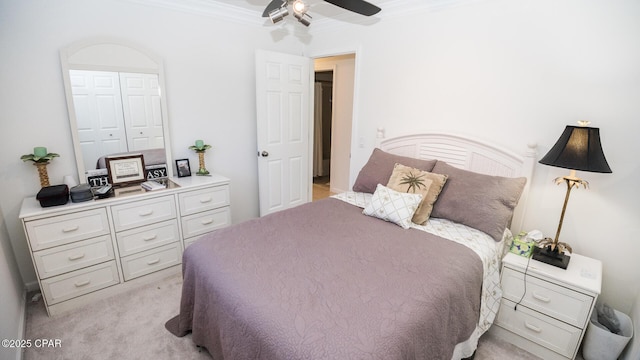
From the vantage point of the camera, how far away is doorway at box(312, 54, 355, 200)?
4.43 m

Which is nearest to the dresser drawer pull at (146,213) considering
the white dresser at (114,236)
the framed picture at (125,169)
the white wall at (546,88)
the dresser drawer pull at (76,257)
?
the white dresser at (114,236)

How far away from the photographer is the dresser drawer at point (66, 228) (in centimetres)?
196

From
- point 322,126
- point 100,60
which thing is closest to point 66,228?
point 100,60

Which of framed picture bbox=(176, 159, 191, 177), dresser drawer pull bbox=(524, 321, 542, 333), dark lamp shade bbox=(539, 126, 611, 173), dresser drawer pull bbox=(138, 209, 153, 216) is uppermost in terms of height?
dark lamp shade bbox=(539, 126, 611, 173)

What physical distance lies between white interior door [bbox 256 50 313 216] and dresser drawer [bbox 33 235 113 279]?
1.58 metres

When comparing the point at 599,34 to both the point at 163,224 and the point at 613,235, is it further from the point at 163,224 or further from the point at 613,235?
the point at 163,224

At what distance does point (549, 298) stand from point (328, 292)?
141cm

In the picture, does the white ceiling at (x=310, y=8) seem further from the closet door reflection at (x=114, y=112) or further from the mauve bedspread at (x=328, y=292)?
the mauve bedspread at (x=328, y=292)

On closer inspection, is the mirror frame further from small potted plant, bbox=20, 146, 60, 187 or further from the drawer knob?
the drawer knob

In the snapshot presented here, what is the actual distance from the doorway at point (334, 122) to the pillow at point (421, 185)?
2.13m

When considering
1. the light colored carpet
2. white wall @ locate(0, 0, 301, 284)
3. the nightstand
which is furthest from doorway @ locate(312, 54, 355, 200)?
the nightstand

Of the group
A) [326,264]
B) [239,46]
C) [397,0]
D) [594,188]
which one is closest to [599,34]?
[594,188]

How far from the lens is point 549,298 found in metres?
1.76

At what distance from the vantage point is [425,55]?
8.63 feet
